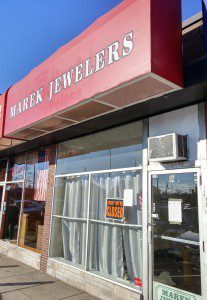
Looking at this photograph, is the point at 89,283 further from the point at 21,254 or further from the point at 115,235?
the point at 21,254

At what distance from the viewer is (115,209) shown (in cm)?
573

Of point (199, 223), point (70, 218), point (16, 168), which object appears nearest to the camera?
point (199, 223)

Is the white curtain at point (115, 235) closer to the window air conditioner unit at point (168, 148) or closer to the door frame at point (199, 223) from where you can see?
the door frame at point (199, 223)

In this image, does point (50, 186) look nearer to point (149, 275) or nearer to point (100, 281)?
point (100, 281)

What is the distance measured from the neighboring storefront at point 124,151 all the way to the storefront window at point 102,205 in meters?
0.02

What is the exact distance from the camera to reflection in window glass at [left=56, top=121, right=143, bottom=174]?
5648 mm

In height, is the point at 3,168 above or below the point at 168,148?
above

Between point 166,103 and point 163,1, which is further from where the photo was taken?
point 166,103

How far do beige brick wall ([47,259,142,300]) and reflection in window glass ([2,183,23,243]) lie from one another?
2795mm

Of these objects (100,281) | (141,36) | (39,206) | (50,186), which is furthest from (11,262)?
(141,36)

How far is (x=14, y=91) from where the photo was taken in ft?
24.1

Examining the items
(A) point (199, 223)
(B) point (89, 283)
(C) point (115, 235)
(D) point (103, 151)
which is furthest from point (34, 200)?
(A) point (199, 223)

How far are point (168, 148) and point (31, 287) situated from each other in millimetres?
4100

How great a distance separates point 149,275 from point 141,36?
377 centimetres
